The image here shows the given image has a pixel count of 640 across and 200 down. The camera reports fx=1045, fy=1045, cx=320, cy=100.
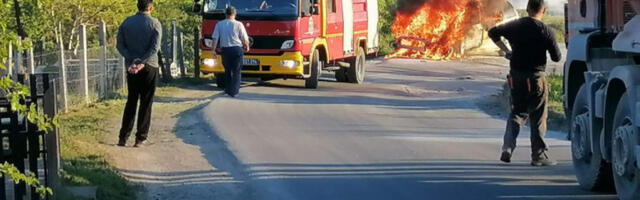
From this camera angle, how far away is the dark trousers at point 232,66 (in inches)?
736

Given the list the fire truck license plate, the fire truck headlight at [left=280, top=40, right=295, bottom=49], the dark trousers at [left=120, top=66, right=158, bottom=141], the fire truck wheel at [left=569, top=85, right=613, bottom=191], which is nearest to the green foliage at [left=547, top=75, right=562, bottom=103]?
the fire truck headlight at [left=280, top=40, right=295, bottom=49]

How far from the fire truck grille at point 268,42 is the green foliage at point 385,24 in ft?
Answer: 73.5

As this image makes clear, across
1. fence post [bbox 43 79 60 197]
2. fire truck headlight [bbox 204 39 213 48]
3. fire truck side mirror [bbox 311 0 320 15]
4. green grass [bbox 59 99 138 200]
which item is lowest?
green grass [bbox 59 99 138 200]

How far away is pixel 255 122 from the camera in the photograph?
14625 mm

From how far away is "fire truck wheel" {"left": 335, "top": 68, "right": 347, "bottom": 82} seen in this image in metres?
25.1

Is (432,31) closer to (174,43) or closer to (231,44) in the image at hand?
(174,43)

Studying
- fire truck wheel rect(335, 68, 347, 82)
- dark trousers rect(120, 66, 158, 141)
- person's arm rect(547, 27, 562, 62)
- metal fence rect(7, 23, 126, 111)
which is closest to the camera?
person's arm rect(547, 27, 562, 62)

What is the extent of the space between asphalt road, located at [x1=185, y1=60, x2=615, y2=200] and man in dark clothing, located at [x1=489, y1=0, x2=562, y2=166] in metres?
0.26

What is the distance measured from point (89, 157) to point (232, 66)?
8.32 m

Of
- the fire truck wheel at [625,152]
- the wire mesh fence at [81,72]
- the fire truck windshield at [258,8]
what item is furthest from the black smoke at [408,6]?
the fire truck wheel at [625,152]

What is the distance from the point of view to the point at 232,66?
1877 cm

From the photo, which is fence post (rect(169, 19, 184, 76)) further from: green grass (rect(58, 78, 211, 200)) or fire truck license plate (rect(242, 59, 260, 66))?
green grass (rect(58, 78, 211, 200))

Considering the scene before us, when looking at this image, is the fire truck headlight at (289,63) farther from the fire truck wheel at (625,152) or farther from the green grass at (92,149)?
the fire truck wheel at (625,152)

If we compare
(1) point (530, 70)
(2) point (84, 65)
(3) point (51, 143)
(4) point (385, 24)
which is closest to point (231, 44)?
(2) point (84, 65)
